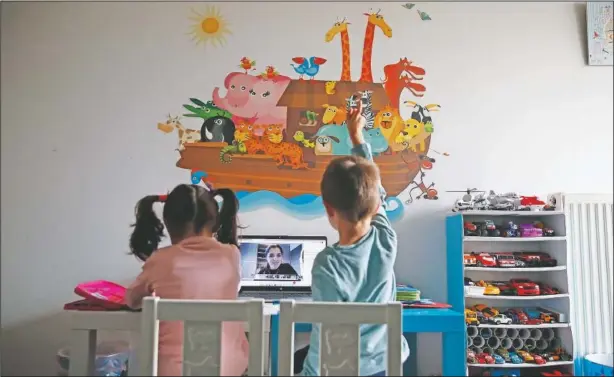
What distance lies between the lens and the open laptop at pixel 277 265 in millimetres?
2166

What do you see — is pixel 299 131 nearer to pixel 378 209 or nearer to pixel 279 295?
pixel 279 295

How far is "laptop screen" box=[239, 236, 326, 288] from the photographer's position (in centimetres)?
218

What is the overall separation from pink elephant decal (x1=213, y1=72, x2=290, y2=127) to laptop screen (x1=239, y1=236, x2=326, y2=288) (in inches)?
23.3

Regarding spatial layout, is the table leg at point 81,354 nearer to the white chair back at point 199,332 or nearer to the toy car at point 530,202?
the white chair back at point 199,332

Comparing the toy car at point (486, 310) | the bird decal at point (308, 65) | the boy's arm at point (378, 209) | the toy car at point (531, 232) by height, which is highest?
the bird decal at point (308, 65)

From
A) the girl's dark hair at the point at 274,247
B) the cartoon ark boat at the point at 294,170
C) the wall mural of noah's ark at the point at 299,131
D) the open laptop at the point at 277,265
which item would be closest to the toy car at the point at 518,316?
the wall mural of noah's ark at the point at 299,131

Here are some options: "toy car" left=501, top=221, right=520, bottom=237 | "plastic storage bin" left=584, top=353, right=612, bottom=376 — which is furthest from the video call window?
"plastic storage bin" left=584, top=353, right=612, bottom=376

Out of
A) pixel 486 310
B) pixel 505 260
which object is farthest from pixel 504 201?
pixel 486 310

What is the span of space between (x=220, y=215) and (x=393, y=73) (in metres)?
1.50

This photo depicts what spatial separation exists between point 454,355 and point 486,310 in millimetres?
711

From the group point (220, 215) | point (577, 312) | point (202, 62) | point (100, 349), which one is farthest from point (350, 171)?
point (577, 312)

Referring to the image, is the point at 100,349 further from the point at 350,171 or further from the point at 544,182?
the point at 544,182

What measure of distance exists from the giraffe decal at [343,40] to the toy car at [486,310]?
124 centimetres

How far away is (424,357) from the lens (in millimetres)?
2314
